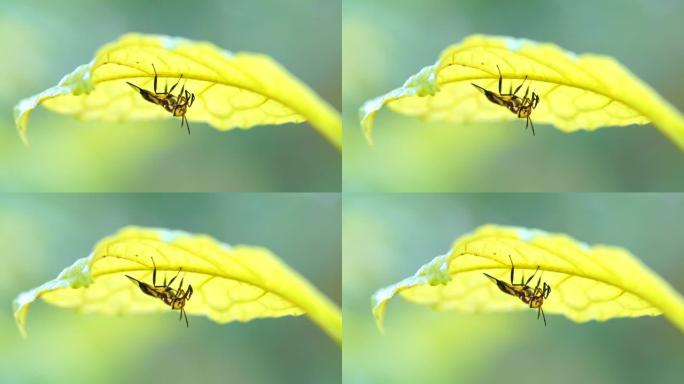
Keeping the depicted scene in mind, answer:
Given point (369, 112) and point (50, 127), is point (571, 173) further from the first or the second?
point (50, 127)

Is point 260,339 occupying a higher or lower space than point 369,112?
lower

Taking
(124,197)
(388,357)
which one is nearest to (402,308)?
(388,357)

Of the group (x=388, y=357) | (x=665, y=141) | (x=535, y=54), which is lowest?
(x=388, y=357)

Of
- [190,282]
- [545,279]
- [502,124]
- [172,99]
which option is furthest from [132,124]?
[545,279]

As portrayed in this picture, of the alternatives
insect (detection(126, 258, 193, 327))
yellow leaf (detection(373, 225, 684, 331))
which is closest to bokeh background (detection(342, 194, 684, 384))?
yellow leaf (detection(373, 225, 684, 331))

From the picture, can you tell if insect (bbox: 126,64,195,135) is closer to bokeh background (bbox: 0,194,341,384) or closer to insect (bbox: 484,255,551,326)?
bokeh background (bbox: 0,194,341,384)
